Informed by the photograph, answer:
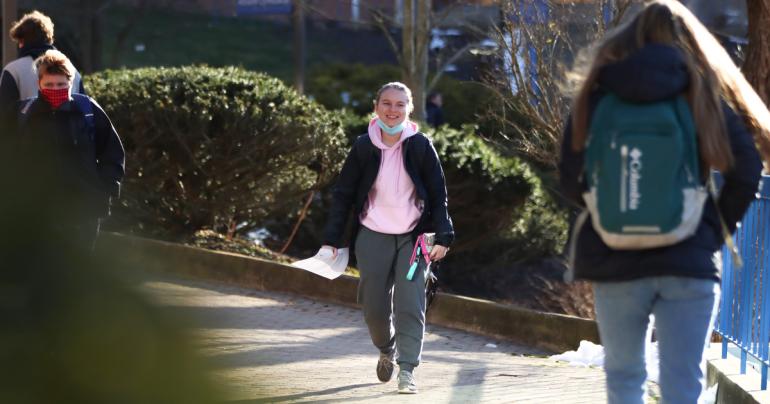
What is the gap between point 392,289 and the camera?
668 cm

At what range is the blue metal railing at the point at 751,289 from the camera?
5.29m

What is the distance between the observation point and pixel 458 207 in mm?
12156

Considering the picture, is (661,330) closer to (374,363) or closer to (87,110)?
(87,110)

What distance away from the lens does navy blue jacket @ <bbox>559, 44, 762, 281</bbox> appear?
11.9 feet

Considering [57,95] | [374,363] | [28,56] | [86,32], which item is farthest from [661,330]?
[86,32]

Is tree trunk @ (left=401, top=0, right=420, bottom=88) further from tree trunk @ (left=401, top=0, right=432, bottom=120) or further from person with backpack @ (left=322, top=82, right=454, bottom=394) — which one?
person with backpack @ (left=322, top=82, right=454, bottom=394)

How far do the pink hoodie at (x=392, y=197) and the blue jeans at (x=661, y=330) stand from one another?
8.91 ft

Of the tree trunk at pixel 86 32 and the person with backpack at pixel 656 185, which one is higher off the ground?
the tree trunk at pixel 86 32

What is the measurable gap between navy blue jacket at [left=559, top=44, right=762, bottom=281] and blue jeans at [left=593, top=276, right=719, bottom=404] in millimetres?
48

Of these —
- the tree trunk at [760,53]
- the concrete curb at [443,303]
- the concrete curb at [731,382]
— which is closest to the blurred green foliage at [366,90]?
the concrete curb at [443,303]

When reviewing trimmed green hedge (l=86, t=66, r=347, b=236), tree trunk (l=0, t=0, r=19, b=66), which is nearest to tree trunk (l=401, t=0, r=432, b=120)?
trimmed green hedge (l=86, t=66, r=347, b=236)

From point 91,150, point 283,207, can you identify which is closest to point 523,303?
point 283,207

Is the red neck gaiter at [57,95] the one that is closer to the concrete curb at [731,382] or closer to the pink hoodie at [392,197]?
the pink hoodie at [392,197]

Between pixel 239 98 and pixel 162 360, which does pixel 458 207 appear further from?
pixel 162 360
